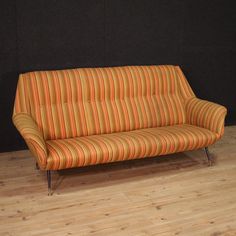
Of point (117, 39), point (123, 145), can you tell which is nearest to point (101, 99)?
point (123, 145)

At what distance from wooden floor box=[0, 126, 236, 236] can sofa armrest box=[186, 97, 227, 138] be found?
1.34ft

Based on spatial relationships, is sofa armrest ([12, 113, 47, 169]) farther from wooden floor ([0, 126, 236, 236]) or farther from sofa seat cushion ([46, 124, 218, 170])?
wooden floor ([0, 126, 236, 236])

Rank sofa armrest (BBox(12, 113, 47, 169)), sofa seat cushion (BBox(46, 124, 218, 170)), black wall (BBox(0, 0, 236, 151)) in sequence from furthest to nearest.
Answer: black wall (BBox(0, 0, 236, 151)) < sofa seat cushion (BBox(46, 124, 218, 170)) < sofa armrest (BBox(12, 113, 47, 169))

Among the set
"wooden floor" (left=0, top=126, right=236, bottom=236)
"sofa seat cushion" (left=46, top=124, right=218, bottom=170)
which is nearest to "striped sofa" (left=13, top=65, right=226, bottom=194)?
"sofa seat cushion" (left=46, top=124, right=218, bottom=170)

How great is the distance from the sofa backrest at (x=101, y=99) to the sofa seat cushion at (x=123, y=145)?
15cm

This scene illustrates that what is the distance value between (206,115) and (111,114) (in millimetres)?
950

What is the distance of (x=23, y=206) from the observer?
2822 millimetres

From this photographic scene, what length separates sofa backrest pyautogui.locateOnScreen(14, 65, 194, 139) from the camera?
3.42m

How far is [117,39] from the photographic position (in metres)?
4.18

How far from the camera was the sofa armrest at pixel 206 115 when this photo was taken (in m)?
3.48

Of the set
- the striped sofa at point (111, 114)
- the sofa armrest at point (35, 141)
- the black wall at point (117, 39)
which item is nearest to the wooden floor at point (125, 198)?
the striped sofa at point (111, 114)

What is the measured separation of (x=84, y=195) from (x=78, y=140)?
20.0 inches

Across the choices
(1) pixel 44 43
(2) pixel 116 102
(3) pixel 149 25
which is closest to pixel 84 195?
(2) pixel 116 102

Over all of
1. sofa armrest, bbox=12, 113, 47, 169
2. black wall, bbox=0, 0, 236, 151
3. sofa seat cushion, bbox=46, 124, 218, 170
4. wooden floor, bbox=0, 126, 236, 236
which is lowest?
wooden floor, bbox=0, 126, 236, 236
